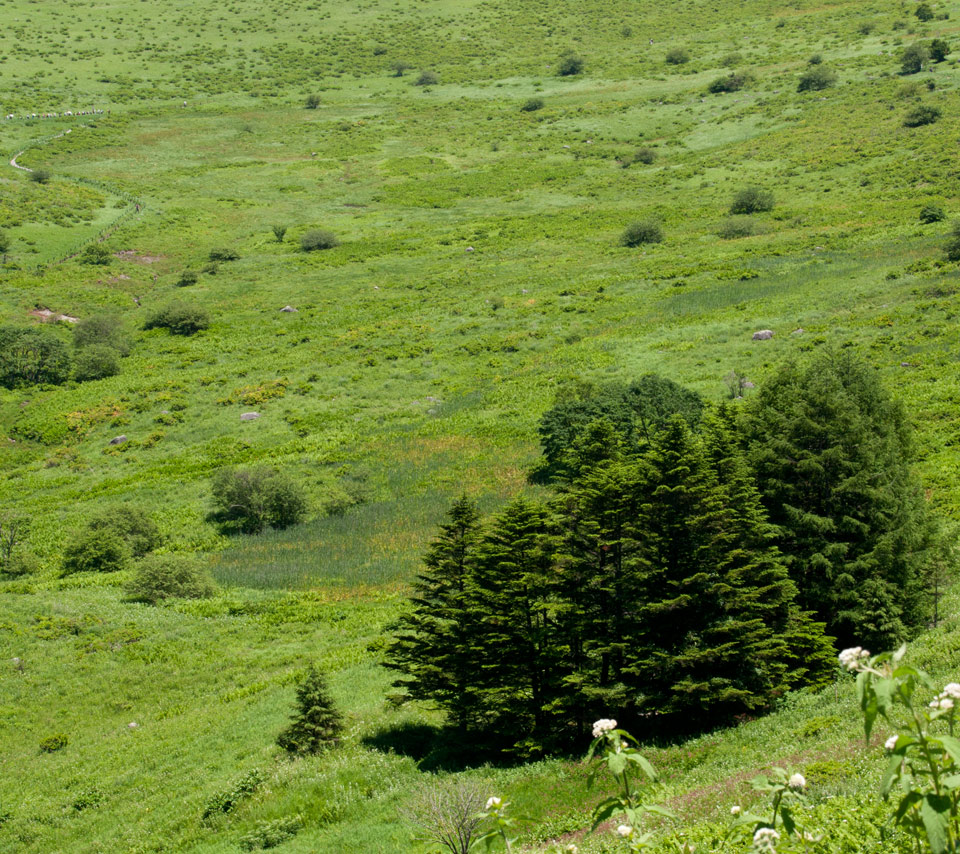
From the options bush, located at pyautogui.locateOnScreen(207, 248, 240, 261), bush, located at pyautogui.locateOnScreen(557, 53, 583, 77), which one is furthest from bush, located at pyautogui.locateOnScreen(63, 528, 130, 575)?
bush, located at pyautogui.locateOnScreen(557, 53, 583, 77)

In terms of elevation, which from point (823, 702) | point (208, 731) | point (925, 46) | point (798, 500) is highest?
point (925, 46)

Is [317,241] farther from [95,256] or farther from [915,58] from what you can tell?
[915,58]

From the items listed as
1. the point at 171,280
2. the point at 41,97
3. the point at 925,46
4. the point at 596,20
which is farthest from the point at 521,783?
the point at 596,20

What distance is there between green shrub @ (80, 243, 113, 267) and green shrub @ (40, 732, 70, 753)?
244 ft

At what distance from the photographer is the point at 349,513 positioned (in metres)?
42.3

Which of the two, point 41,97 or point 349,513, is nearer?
point 349,513

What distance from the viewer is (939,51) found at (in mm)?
111250

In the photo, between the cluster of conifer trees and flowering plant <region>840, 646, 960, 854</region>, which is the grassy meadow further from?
flowering plant <region>840, 646, 960, 854</region>

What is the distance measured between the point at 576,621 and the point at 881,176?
283 feet

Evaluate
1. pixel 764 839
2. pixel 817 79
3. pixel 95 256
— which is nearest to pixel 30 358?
pixel 95 256

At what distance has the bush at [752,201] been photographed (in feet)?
279

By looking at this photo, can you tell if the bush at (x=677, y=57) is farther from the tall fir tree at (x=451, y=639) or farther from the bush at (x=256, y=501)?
the tall fir tree at (x=451, y=639)

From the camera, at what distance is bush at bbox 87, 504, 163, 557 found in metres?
40.5

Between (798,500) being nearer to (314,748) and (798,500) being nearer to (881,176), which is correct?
(314,748)
